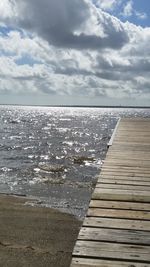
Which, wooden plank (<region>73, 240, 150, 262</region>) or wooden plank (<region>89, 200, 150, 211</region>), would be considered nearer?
wooden plank (<region>73, 240, 150, 262</region>)

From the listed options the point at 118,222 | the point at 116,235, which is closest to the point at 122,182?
the point at 118,222

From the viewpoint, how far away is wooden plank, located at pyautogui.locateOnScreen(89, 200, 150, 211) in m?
5.46

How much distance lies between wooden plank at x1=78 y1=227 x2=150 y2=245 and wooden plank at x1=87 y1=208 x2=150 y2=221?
512 mm

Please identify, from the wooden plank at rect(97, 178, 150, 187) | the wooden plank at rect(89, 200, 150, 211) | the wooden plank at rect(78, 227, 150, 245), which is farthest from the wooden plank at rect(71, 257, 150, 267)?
the wooden plank at rect(97, 178, 150, 187)

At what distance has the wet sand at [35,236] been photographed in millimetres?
7719

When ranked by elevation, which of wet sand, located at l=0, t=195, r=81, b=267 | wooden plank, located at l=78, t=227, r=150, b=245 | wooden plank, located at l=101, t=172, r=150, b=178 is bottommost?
wet sand, located at l=0, t=195, r=81, b=267

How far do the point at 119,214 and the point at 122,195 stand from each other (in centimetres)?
95

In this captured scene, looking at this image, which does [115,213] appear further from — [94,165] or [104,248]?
[94,165]

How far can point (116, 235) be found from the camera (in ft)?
14.3

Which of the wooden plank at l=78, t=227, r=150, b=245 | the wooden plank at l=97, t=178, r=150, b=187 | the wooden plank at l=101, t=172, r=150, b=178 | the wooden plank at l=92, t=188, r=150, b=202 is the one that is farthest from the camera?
the wooden plank at l=101, t=172, r=150, b=178

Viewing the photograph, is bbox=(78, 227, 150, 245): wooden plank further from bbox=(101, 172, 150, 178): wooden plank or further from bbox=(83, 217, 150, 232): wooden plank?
bbox=(101, 172, 150, 178): wooden plank

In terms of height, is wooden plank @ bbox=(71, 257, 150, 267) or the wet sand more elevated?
wooden plank @ bbox=(71, 257, 150, 267)

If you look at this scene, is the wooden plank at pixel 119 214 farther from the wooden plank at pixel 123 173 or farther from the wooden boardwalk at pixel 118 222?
the wooden plank at pixel 123 173

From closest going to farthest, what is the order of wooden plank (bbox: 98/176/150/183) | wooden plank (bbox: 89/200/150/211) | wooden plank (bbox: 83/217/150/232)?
wooden plank (bbox: 83/217/150/232)
wooden plank (bbox: 89/200/150/211)
wooden plank (bbox: 98/176/150/183)
